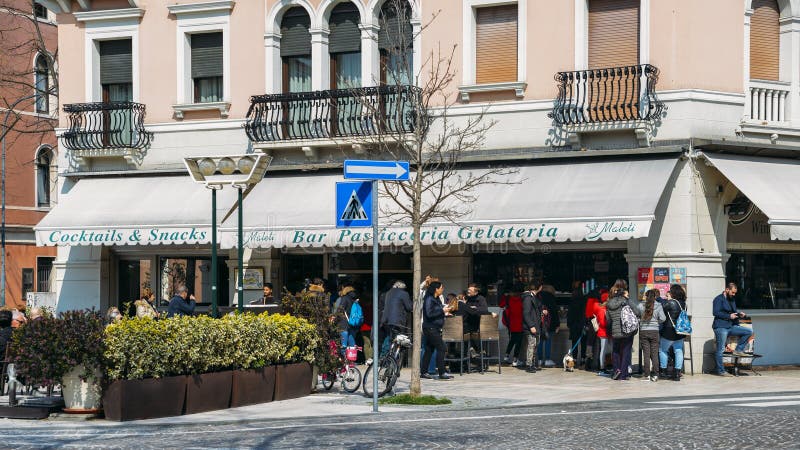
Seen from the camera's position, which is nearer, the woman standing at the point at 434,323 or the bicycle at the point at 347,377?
the bicycle at the point at 347,377

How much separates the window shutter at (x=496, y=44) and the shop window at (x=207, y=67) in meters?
6.21

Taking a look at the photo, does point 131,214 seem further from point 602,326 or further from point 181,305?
point 602,326

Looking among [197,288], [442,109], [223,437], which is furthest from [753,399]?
[197,288]

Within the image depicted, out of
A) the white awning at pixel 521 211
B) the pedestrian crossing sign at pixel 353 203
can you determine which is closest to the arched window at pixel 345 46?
the white awning at pixel 521 211

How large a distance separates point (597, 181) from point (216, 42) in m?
9.69

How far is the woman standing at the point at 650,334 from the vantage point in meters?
21.9

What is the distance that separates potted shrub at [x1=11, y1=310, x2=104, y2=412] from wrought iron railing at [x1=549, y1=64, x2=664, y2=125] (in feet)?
36.4

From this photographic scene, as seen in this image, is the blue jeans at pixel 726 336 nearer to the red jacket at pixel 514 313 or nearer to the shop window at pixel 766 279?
the shop window at pixel 766 279

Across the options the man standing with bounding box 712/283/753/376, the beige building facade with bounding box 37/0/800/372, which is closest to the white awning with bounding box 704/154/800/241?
the beige building facade with bounding box 37/0/800/372

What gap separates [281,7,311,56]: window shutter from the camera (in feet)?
89.4

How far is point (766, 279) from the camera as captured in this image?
80.4ft

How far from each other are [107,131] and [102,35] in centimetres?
227

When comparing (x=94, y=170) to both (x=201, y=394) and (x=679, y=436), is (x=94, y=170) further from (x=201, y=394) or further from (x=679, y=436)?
(x=679, y=436)

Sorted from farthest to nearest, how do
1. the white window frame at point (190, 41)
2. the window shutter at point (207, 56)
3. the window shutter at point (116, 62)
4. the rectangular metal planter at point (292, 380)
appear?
1. the window shutter at point (116, 62)
2. the window shutter at point (207, 56)
3. the white window frame at point (190, 41)
4. the rectangular metal planter at point (292, 380)
